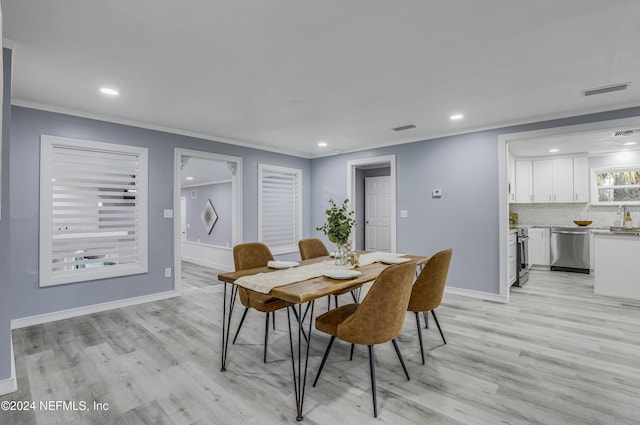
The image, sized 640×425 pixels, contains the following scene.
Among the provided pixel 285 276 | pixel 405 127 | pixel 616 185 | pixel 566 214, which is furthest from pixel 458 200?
pixel 616 185

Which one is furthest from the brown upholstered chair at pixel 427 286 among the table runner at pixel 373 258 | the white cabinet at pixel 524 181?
the white cabinet at pixel 524 181

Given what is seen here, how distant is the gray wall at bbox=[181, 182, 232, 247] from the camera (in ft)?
24.1

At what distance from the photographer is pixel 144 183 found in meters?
4.25

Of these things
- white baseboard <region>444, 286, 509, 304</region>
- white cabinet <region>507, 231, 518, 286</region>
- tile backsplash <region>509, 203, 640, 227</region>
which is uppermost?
tile backsplash <region>509, 203, 640, 227</region>

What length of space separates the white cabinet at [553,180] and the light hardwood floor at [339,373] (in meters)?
3.29

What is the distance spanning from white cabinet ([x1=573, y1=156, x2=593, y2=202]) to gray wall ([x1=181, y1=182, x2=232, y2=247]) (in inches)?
271

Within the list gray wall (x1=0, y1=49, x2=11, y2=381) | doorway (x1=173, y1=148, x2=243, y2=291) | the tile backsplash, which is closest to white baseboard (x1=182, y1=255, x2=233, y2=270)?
doorway (x1=173, y1=148, x2=243, y2=291)

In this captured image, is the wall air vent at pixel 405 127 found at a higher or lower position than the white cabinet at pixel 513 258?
higher

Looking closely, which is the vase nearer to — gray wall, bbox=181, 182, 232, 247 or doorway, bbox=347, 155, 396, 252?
doorway, bbox=347, 155, 396, 252

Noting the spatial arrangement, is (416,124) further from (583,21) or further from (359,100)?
(583,21)

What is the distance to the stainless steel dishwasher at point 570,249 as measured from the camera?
5969 millimetres

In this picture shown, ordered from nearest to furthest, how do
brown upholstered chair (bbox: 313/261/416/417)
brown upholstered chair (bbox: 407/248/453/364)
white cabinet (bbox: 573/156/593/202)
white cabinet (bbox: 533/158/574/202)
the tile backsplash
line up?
brown upholstered chair (bbox: 313/261/416/417) → brown upholstered chair (bbox: 407/248/453/364) → the tile backsplash → white cabinet (bbox: 573/156/593/202) → white cabinet (bbox: 533/158/574/202)

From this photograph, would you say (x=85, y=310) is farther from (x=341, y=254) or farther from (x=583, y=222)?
(x=583, y=222)

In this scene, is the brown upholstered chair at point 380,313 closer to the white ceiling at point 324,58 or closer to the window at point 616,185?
the white ceiling at point 324,58
